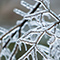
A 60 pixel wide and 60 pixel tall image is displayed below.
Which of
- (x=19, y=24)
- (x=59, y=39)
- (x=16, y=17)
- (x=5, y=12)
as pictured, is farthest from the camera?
(x=5, y=12)

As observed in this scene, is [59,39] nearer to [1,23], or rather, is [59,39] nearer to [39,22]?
[39,22]

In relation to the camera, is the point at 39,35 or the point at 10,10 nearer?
the point at 39,35

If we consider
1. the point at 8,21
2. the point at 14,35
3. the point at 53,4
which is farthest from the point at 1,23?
the point at 14,35

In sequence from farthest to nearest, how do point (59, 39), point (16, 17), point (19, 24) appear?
point (16, 17), point (19, 24), point (59, 39)

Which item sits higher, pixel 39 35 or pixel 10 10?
pixel 10 10

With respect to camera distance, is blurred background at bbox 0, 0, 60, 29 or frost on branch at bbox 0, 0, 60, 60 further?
blurred background at bbox 0, 0, 60, 29

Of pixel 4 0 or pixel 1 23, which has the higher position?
pixel 4 0

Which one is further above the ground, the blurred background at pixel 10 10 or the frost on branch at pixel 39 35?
the blurred background at pixel 10 10

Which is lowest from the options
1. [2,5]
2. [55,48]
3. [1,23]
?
[55,48]
